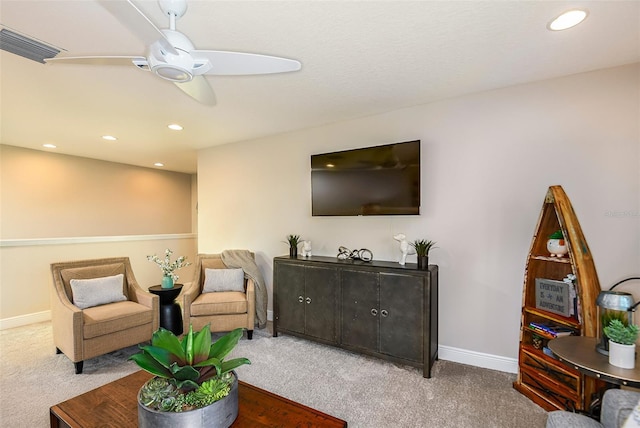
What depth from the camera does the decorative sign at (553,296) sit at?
2164 mm

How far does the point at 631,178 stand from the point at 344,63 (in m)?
2.29

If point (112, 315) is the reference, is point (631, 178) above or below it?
above

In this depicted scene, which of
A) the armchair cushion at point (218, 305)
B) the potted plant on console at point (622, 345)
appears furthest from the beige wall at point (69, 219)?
the potted plant on console at point (622, 345)

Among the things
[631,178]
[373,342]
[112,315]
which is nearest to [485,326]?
[373,342]

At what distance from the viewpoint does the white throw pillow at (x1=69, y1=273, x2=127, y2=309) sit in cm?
301

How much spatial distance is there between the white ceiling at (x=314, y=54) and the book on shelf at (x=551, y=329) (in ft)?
6.48

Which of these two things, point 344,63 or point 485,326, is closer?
point 344,63

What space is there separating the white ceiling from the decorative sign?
1638 millimetres

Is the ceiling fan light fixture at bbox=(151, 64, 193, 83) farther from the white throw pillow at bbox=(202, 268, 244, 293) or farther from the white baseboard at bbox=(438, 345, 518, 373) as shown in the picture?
the white baseboard at bbox=(438, 345, 518, 373)

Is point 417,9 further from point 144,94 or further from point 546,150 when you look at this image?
point 144,94

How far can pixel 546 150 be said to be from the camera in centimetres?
250

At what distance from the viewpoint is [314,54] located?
6.82ft

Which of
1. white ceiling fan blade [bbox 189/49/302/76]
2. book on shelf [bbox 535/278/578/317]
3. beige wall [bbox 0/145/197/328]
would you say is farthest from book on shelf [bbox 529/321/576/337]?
beige wall [bbox 0/145/197/328]

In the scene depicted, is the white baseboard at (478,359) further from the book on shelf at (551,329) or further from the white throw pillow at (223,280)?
the white throw pillow at (223,280)
